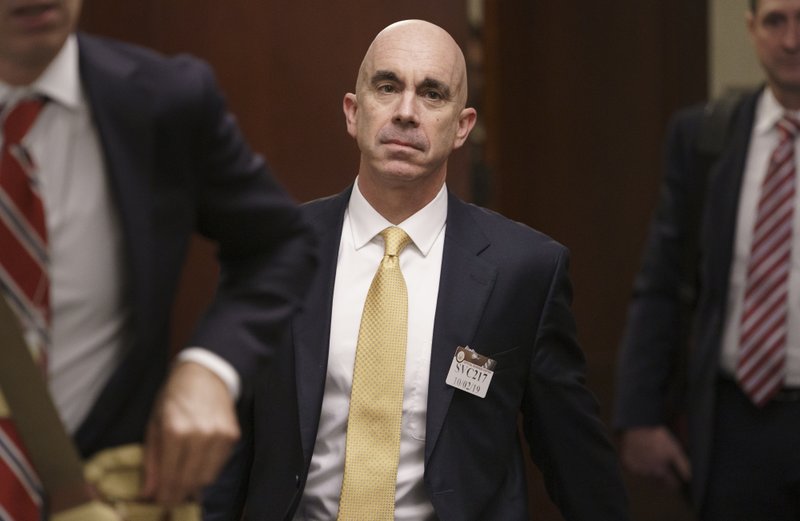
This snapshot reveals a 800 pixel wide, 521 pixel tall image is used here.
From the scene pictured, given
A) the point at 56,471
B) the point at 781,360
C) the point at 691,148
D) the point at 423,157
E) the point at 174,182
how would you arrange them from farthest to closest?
the point at 691,148 → the point at 781,360 → the point at 423,157 → the point at 174,182 → the point at 56,471

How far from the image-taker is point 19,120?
1.65 meters

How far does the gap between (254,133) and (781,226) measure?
1.49m

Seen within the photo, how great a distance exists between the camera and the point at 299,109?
404cm

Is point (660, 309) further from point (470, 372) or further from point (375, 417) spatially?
point (375, 417)

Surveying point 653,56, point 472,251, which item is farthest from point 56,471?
point 653,56

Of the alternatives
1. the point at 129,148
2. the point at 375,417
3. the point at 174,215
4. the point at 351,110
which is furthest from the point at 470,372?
the point at 129,148

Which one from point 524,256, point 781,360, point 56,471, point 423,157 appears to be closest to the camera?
point 56,471

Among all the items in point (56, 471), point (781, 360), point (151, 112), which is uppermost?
point (151, 112)

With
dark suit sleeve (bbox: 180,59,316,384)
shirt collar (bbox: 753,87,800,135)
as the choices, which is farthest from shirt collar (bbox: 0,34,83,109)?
shirt collar (bbox: 753,87,800,135)

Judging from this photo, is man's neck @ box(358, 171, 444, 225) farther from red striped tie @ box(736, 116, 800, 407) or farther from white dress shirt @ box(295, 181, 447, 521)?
red striped tie @ box(736, 116, 800, 407)

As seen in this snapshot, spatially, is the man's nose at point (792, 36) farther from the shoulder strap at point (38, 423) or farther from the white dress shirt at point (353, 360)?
the shoulder strap at point (38, 423)

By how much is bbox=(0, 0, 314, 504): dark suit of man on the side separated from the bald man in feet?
2.89

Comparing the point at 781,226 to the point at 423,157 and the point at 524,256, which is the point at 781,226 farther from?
the point at 423,157

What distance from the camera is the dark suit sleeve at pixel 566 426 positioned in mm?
2877
